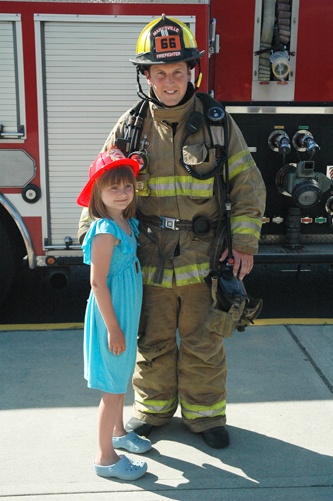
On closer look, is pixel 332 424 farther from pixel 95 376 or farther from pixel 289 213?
pixel 289 213

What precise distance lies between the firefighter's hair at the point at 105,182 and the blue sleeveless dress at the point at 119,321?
56 mm

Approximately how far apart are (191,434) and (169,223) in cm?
109

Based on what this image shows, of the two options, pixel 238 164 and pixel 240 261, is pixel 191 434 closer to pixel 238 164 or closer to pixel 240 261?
pixel 240 261

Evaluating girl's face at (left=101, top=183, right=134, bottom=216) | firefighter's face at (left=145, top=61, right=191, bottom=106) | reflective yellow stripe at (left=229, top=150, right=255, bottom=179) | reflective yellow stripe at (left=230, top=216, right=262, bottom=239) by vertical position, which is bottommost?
reflective yellow stripe at (left=230, top=216, right=262, bottom=239)

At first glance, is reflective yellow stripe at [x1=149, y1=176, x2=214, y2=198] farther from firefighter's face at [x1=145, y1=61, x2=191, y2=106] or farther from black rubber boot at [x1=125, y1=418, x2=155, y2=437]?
black rubber boot at [x1=125, y1=418, x2=155, y2=437]

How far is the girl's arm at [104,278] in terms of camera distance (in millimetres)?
2789

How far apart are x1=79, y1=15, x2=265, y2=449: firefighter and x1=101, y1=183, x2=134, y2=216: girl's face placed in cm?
27

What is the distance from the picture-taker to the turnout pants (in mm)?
3242

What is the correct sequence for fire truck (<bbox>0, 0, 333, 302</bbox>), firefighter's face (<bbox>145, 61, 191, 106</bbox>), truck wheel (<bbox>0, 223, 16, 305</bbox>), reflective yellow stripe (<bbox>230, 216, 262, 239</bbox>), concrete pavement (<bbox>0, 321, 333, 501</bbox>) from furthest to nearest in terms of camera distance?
truck wheel (<bbox>0, 223, 16, 305</bbox>) < fire truck (<bbox>0, 0, 333, 302</bbox>) < reflective yellow stripe (<bbox>230, 216, 262, 239</bbox>) < firefighter's face (<bbox>145, 61, 191, 106</bbox>) < concrete pavement (<bbox>0, 321, 333, 501</bbox>)

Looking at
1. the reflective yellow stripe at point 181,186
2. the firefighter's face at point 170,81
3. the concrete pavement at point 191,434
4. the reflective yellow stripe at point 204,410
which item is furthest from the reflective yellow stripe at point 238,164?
the concrete pavement at point 191,434

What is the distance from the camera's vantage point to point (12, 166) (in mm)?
4750

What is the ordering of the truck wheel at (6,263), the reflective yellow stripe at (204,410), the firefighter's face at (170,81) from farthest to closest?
the truck wheel at (6,263), the reflective yellow stripe at (204,410), the firefighter's face at (170,81)

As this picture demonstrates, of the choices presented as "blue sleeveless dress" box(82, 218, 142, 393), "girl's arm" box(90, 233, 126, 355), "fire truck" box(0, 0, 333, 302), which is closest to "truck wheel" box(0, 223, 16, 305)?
"fire truck" box(0, 0, 333, 302)

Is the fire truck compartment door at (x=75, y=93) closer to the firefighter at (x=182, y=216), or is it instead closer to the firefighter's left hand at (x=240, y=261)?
the firefighter at (x=182, y=216)
